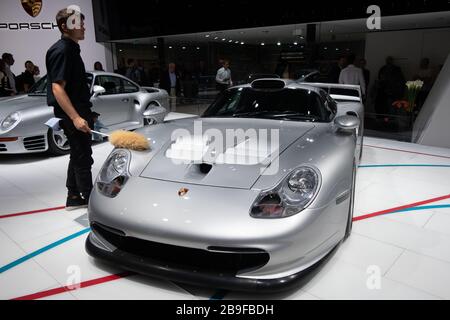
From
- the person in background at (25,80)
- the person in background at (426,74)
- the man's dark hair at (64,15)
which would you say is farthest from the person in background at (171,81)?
the man's dark hair at (64,15)

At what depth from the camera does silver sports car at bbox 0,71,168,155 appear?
430 cm

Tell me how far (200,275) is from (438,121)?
5.17 meters

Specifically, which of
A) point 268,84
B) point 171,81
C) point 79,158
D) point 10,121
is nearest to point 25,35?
point 171,81

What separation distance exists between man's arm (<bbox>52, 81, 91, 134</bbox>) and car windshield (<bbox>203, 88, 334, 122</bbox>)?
1001 mm

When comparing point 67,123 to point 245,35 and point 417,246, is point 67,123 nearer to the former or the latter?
point 417,246

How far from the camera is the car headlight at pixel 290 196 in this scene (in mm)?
1687

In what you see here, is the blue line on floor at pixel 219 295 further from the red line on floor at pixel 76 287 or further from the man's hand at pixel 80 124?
the man's hand at pixel 80 124

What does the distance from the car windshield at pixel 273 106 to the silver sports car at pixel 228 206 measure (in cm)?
30

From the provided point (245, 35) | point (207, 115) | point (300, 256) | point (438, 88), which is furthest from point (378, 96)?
point (300, 256)

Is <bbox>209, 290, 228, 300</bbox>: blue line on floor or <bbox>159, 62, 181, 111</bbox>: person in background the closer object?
<bbox>209, 290, 228, 300</bbox>: blue line on floor

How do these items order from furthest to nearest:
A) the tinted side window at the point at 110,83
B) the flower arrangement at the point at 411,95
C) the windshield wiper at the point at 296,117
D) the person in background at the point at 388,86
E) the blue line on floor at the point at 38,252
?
the person in background at the point at 388,86 → the flower arrangement at the point at 411,95 → the tinted side window at the point at 110,83 → the windshield wiper at the point at 296,117 → the blue line on floor at the point at 38,252

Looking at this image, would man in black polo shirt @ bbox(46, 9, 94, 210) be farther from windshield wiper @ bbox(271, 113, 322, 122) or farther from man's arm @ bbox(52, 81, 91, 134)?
windshield wiper @ bbox(271, 113, 322, 122)

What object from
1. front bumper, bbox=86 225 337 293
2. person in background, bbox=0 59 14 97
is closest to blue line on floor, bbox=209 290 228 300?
front bumper, bbox=86 225 337 293

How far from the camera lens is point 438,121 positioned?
5332 mm
